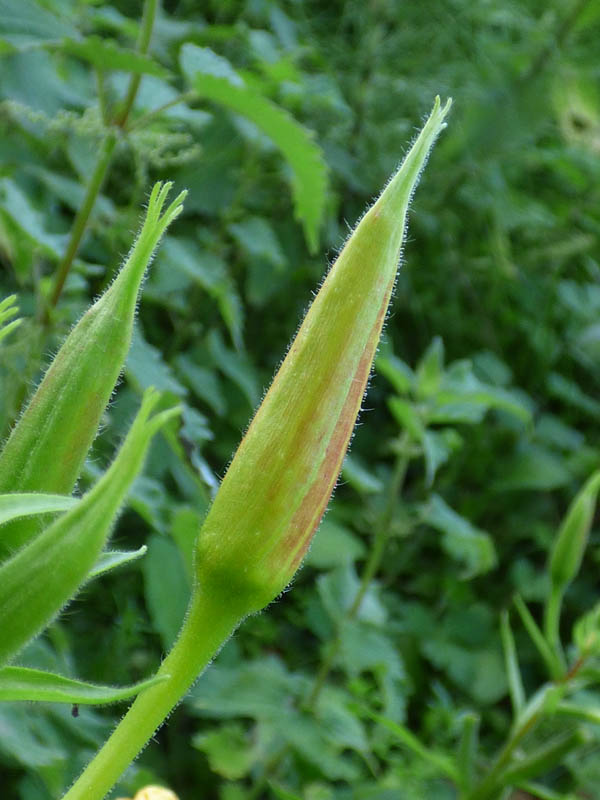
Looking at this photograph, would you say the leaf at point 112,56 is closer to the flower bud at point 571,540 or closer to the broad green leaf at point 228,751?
the flower bud at point 571,540

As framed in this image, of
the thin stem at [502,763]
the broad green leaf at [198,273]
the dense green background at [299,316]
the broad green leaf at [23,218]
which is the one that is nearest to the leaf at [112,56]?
the dense green background at [299,316]

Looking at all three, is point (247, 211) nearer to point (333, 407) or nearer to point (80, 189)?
point (80, 189)

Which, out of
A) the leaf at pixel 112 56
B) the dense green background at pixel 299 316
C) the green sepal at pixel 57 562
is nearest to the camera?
the green sepal at pixel 57 562

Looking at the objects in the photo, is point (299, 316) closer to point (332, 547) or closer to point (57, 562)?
point (332, 547)

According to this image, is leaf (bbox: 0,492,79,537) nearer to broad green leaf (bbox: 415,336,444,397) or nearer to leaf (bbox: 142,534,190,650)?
leaf (bbox: 142,534,190,650)

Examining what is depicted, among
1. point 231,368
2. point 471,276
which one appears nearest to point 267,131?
point 231,368

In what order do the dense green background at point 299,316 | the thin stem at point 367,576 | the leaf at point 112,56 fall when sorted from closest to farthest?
the leaf at point 112,56 < the dense green background at point 299,316 < the thin stem at point 367,576

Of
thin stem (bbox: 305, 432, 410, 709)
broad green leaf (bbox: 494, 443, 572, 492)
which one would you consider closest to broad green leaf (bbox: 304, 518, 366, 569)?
thin stem (bbox: 305, 432, 410, 709)
